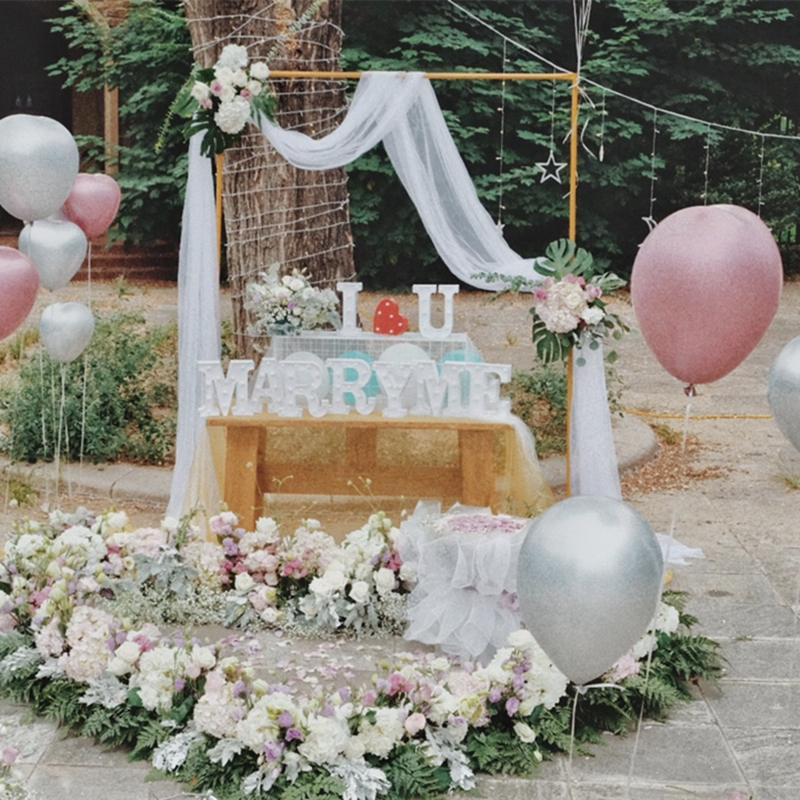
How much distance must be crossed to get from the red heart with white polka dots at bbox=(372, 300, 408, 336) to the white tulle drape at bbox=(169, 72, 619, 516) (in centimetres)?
65

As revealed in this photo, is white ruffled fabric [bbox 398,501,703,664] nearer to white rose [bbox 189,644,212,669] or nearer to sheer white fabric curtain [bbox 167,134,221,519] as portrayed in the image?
white rose [bbox 189,644,212,669]

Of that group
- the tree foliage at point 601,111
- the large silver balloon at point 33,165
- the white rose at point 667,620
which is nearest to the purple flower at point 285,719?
the white rose at point 667,620

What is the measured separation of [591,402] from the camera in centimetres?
670

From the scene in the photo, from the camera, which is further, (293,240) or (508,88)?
(508,88)

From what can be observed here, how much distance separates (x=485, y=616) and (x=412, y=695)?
2.93 ft

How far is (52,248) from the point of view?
236 inches

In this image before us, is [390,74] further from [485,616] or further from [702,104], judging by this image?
[702,104]

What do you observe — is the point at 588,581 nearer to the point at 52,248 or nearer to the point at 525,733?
the point at 525,733

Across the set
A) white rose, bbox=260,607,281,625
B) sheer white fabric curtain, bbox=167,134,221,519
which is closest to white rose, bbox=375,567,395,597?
white rose, bbox=260,607,281,625

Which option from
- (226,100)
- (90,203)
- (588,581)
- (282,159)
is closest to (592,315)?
(226,100)

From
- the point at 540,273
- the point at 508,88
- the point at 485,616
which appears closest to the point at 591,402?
the point at 540,273

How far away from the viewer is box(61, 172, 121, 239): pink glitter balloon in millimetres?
6227

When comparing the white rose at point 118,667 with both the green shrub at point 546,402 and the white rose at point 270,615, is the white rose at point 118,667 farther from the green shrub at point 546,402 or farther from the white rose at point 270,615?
the green shrub at point 546,402

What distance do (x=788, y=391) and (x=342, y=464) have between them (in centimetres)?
361
